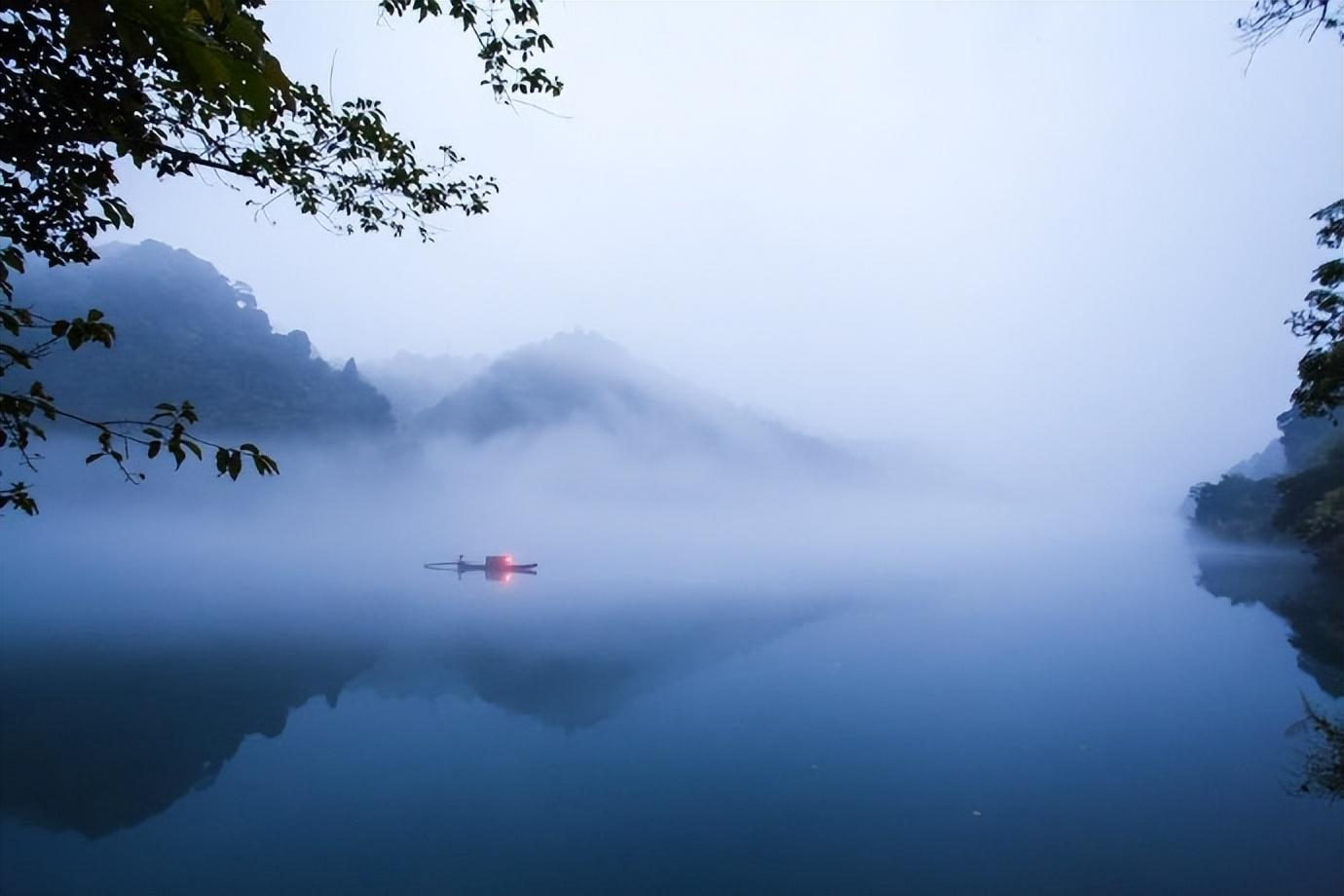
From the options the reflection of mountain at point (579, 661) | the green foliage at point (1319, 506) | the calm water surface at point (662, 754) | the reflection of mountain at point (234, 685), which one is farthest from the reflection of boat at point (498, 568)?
the green foliage at point (1319, 506)

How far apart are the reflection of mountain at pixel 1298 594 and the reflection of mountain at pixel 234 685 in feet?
65.2

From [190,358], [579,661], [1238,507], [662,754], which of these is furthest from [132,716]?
[190,358]

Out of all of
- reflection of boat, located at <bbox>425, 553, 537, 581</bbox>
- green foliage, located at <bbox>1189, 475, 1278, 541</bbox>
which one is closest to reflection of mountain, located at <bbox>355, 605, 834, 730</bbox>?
reflection of boat, located at <bbox>425, 553, 537, 581</bbox>

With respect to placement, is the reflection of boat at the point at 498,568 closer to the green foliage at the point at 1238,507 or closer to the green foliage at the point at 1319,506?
the green foliage at the point at 1319,506

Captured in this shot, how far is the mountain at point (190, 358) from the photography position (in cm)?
9381

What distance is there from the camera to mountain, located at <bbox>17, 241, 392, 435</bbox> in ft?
308

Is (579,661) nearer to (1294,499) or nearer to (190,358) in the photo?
(1294,499)

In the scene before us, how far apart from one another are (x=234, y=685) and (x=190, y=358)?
10315 cm

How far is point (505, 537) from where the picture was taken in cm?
8262

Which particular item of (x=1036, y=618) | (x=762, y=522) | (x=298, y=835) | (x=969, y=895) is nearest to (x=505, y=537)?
(x=762, y=522)

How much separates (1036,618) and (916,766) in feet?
78.4

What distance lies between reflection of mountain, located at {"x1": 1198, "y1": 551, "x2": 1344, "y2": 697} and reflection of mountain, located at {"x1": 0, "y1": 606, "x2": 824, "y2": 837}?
1988 centimetres

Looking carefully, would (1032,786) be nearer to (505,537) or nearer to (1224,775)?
(1224,775)

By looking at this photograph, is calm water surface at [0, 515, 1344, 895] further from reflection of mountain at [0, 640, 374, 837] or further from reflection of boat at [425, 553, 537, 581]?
reflection of boat at [425, 553, 537, 581]
